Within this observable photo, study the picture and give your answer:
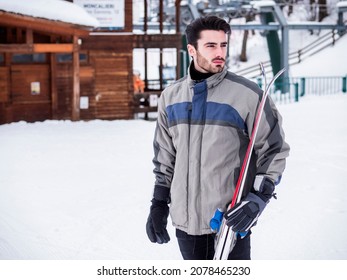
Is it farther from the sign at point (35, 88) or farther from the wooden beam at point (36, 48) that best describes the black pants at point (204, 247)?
the sign at point (35, 88)

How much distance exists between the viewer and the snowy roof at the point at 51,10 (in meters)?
11.8

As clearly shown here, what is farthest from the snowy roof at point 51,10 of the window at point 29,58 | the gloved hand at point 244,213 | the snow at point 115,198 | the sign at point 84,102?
the gloved hand at point 244,213

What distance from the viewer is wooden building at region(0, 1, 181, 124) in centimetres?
1324

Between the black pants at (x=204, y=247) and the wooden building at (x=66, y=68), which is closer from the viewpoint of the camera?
the black pants at (x=204, y=247)

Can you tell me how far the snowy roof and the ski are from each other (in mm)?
9653

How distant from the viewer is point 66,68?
14609mm

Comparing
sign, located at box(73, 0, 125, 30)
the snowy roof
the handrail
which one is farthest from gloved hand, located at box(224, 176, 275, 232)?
the handrail

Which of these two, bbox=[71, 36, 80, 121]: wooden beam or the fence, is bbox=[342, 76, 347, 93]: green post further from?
bbox=[71, 36, 80, 121]: wooden beam

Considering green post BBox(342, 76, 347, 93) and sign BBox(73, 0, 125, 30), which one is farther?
green post BBox(342, 76, 347, 93)

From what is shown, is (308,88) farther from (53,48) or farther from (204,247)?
(204,247)

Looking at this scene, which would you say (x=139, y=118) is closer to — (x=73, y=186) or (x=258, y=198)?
(x=73, y=186)

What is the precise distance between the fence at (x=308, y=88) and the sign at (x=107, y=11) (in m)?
5.60

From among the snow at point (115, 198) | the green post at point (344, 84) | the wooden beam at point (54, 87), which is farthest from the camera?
the green post at point (344, 84)

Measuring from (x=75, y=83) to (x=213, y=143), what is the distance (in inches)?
453
